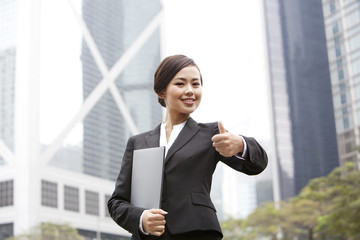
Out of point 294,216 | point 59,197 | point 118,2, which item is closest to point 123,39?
point 118,2

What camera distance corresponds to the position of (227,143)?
6.85 feet

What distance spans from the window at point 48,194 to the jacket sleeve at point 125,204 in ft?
191

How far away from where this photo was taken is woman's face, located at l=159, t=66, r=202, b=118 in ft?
7.75

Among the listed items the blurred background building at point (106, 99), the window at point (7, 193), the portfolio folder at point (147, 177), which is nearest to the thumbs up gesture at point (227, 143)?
the portfolio folder at point (147, 177)

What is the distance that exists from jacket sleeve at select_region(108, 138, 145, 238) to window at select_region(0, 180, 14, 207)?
2347 inches

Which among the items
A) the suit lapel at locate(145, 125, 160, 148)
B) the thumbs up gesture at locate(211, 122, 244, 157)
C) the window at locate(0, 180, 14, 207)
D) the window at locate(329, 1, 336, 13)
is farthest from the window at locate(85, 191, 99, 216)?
the thumbs up gesture at locate(211, 122, 244, 157)

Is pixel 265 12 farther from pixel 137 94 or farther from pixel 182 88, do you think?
pixel 182 88

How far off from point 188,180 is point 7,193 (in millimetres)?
60609

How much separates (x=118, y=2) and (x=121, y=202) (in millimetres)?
88822

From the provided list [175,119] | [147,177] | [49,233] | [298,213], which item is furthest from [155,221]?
[49,233]

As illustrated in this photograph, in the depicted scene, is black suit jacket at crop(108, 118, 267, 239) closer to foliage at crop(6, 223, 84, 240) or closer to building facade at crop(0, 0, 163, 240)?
foliage at crop(6, 223, 84, 240)

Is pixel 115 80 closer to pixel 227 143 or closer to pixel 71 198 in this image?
pixel 71 198

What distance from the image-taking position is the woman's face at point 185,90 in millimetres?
2363

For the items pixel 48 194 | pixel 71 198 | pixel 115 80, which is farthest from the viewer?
pixel 115 80
